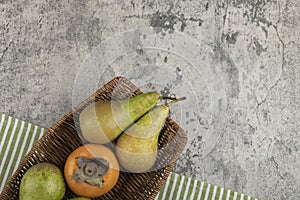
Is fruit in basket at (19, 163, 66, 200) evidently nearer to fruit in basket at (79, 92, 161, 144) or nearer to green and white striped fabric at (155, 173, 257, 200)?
fruit in basket at (79, 92, 161, 144)

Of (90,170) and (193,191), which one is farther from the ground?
(90,170)

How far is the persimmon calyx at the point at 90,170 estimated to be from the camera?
3.14 ft

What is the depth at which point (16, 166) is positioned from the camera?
3.72 ft

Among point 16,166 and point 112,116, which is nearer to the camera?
point 112,116

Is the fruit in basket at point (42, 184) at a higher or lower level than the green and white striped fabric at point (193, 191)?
higher

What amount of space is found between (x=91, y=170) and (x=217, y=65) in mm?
409

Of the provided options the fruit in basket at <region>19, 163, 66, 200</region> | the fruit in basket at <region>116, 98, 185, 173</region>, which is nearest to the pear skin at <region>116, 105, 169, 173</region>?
the fruit in basket at <region>116, 98, 185, 173</region>

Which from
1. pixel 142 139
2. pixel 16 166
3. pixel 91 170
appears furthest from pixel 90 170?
pixel 16 166

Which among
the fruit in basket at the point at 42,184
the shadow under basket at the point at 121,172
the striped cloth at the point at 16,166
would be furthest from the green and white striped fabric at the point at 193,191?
the fruit in basket at the point at 42,184

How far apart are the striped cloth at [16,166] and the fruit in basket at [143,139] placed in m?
0.16

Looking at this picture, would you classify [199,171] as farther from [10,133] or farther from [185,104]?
[10,133]

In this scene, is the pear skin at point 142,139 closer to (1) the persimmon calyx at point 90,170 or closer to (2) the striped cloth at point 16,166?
(1) the persimmon calyx at point 90,170

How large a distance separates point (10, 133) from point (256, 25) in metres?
0.58

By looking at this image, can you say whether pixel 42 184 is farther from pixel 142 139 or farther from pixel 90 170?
pixel 142 139
